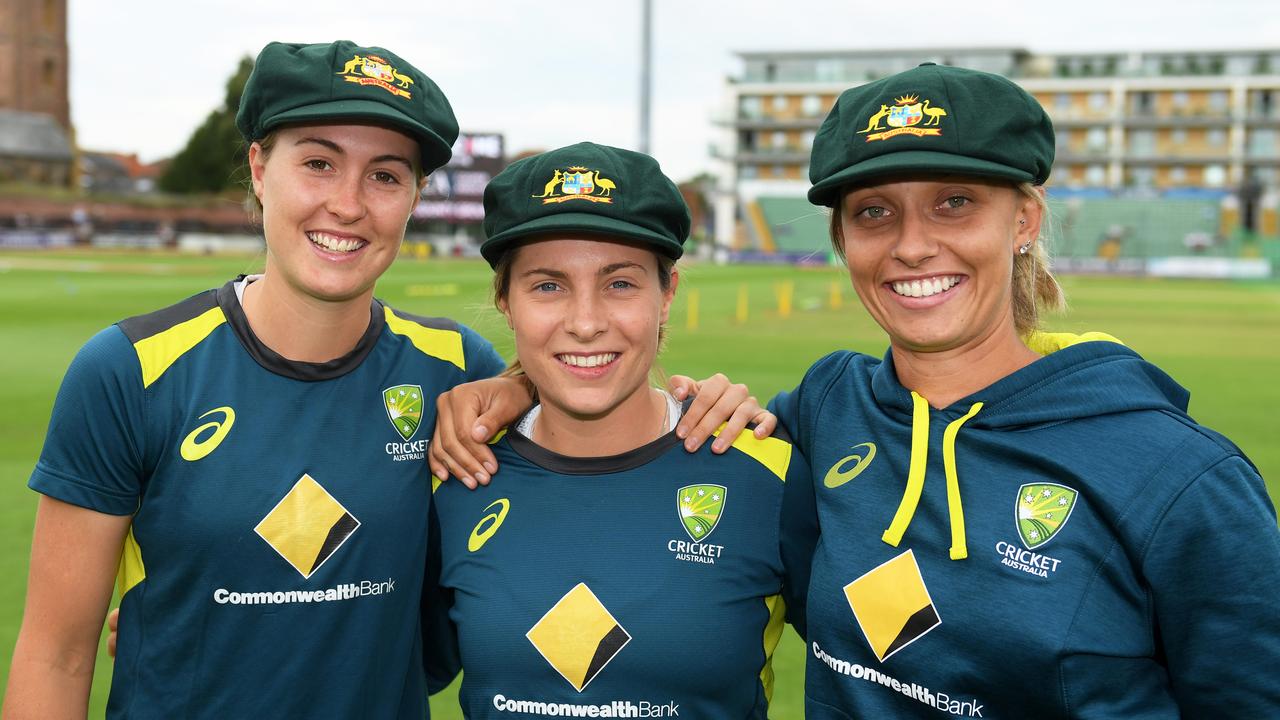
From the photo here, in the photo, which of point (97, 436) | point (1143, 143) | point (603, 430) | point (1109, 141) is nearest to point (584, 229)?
point (603, 430)

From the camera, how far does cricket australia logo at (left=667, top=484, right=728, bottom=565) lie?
266 cm

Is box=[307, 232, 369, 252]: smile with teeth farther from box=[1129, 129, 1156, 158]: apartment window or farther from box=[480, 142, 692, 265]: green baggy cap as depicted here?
box=[1129, 129, 1156, 158]: apartment window

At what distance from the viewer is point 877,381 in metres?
2.67

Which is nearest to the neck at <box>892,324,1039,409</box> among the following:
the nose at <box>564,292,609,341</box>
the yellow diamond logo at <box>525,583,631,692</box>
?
the nose at <box>564,292,609,341</box>

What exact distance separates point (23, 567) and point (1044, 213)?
5.61m

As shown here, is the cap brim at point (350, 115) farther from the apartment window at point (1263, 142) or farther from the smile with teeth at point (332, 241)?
the apartment window at point (1263, 142)

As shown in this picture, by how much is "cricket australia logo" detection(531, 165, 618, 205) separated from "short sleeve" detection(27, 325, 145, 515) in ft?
3.45

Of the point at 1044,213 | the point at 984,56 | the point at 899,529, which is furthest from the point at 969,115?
the point at 984,56

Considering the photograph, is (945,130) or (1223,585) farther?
(945,130)

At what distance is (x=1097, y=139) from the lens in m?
79.4

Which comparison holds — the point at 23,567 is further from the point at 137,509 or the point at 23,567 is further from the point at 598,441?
the point at 598,441

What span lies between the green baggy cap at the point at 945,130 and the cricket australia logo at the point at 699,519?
0.80 m

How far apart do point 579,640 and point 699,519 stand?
1.32 ft

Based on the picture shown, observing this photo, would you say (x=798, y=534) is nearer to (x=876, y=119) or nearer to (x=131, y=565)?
(x=876, y=119)
